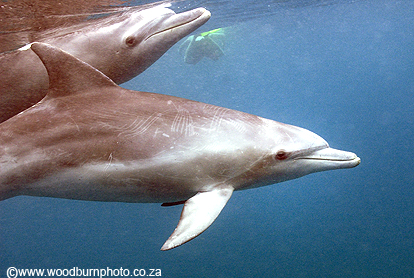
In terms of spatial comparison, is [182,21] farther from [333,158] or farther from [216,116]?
[333,158]

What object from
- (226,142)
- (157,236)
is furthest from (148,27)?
(157,236)

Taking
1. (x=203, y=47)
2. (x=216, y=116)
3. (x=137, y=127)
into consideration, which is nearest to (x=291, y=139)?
(x=216, y=116)

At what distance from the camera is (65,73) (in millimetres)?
3215

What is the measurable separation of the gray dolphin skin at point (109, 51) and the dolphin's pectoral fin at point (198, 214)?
2.18 metres

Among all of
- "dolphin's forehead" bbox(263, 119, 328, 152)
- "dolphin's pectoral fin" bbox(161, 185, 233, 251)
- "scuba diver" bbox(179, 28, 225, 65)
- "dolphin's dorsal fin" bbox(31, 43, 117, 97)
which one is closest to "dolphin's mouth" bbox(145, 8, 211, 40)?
"dolphin's dorsal fin" bbox(31, 43, 117, 97)

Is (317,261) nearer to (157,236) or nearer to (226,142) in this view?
(157,236)

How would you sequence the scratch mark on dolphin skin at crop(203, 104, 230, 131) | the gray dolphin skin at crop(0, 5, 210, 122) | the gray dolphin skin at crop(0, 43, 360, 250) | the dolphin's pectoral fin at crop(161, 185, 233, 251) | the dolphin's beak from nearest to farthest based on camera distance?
Answer: the dolphin's pectoral fin at crop(161, 185, 233, 251) < the gray dolphin skin at crop(0, 43, 360, 250) < the scratch mark on dolphin skin at crop(203, 104, 230, 131) < the dolphin's beak < the gray dolphin skin at crop(0, 5, 210, 122)

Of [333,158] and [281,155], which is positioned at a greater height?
[281,155]

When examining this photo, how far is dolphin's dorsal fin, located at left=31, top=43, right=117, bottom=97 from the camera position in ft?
10.2

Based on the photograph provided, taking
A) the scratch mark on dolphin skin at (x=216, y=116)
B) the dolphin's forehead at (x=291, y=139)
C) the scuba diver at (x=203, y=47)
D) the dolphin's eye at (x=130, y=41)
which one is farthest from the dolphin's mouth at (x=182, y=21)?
the scuba diver at (x=203, y=47)

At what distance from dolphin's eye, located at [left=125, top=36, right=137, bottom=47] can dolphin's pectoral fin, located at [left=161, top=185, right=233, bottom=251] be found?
2.25 metres

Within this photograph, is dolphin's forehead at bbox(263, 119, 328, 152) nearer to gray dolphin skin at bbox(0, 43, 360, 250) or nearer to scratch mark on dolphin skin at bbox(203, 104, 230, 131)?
gray dolphin skin at bbox(0, 43, 360, 250)

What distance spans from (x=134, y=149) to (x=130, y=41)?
5.72 feet

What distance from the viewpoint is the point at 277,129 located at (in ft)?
11.6
